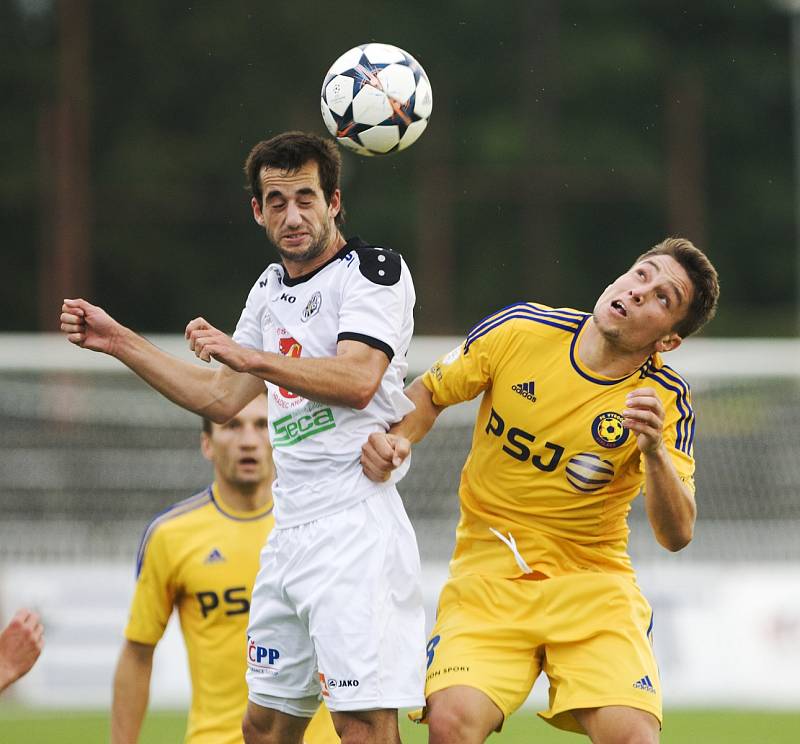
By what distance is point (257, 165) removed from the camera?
567 centimetres

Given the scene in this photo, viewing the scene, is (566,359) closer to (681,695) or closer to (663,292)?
(663,292)

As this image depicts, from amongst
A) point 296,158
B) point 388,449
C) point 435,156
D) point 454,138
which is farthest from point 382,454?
point 454,138

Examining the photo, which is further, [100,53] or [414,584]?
[100,53]

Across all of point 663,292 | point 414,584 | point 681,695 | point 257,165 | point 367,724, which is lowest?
point 681,695

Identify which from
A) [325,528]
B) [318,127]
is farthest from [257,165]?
[318,127]

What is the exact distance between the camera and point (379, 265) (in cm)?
560

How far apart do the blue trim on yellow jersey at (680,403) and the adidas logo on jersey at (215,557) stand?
2105mm

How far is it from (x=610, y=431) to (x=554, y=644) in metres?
0.83

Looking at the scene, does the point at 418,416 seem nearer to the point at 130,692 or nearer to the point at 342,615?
the point at 342,615

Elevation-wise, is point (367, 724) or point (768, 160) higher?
point (768, 160)

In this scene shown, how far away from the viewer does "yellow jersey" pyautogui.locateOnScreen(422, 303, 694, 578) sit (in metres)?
5.77

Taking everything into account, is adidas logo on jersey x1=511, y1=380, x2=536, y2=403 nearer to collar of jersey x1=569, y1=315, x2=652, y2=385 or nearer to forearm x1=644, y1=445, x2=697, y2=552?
collar of jersey x1=569, y1=315, x2=652, y2=385

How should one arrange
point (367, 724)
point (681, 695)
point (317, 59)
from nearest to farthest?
point (367, 724) < point (681, 695) < point (317, 59)

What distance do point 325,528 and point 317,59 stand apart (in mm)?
25938
